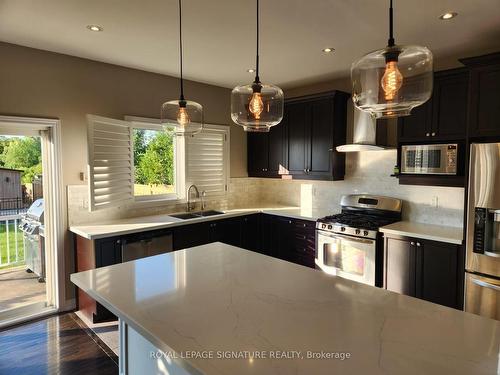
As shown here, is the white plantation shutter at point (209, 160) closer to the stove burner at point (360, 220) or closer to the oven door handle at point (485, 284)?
the stove burner at point (360, 220)

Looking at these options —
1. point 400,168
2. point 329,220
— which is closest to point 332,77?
point 400,168

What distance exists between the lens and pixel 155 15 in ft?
8.03

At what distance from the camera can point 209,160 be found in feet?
15.7

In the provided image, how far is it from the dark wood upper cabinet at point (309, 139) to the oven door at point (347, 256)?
0.87 metres

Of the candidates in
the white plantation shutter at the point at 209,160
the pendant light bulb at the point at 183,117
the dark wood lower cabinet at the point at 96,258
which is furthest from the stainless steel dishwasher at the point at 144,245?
the pendant light bulb at the point at 183,117

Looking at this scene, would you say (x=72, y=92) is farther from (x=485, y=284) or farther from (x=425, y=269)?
(x=485, y=284)

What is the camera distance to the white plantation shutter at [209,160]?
180 inches

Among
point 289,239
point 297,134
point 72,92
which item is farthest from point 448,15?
point 72,92

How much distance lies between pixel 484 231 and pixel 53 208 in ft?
13.0

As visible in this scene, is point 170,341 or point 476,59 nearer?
point 170,341

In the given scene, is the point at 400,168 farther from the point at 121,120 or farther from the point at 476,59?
the point at 121,120

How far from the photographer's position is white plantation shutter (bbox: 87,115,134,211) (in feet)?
10.6

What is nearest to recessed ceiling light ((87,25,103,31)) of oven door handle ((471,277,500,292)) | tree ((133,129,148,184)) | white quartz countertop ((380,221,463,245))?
tree ((133,129,148,184))

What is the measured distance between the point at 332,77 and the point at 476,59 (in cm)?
177
